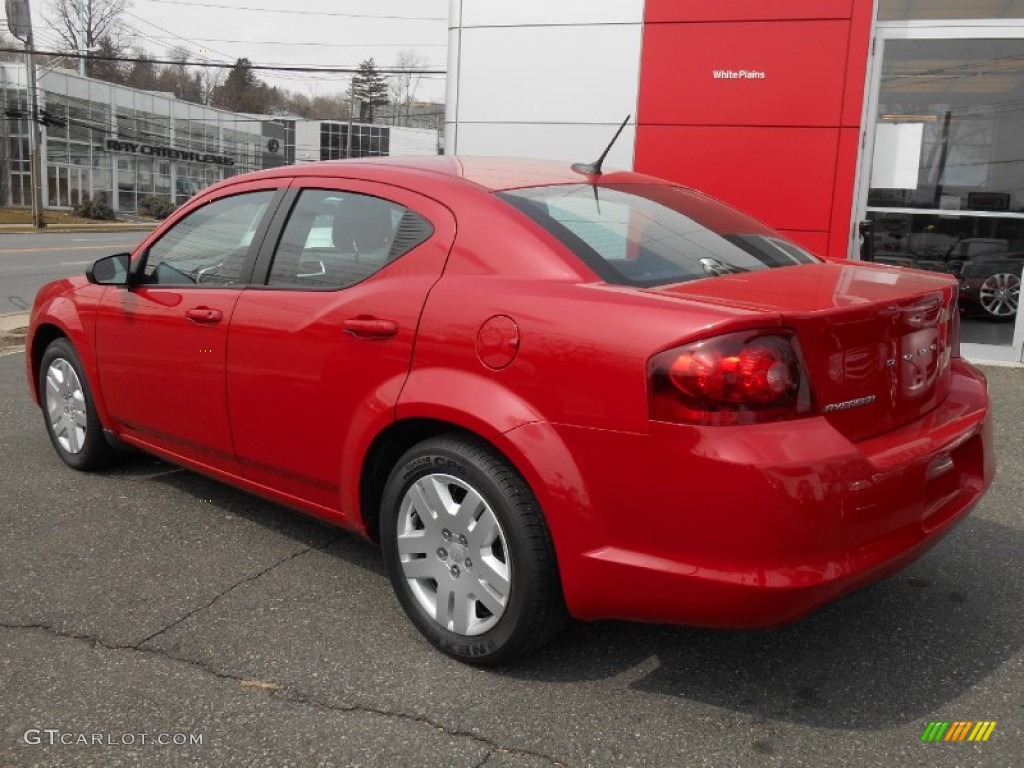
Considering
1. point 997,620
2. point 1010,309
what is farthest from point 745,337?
point 1010,309

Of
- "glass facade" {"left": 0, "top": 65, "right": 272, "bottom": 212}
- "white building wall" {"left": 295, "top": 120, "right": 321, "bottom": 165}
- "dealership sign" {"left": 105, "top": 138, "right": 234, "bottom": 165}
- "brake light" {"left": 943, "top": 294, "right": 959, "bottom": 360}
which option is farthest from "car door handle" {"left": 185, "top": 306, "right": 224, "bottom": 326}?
"white building wall" {"left": 295, "top": 120, "right": 321, "bottom": 165}

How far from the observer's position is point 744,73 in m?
9.42

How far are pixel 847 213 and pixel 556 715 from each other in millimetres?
7734

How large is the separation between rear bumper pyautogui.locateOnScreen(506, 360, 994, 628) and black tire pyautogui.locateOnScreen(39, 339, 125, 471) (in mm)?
2828

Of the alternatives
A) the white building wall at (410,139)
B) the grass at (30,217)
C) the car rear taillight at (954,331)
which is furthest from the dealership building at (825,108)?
the white building wall at (410,139)

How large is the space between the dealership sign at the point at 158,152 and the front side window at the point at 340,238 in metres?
56.9

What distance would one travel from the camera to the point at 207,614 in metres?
3.24

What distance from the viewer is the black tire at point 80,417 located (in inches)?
180

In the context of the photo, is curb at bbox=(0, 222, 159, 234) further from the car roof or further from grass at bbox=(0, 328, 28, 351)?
the car roof

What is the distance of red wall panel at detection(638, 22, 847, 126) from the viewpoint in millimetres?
9117

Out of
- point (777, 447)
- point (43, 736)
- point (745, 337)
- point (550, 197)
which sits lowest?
point (43, 736)

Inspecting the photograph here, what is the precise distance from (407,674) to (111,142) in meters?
58.4

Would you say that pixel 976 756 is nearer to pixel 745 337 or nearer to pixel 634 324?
pixel 745 337

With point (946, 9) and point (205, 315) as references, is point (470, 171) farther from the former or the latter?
point (946, 9)
